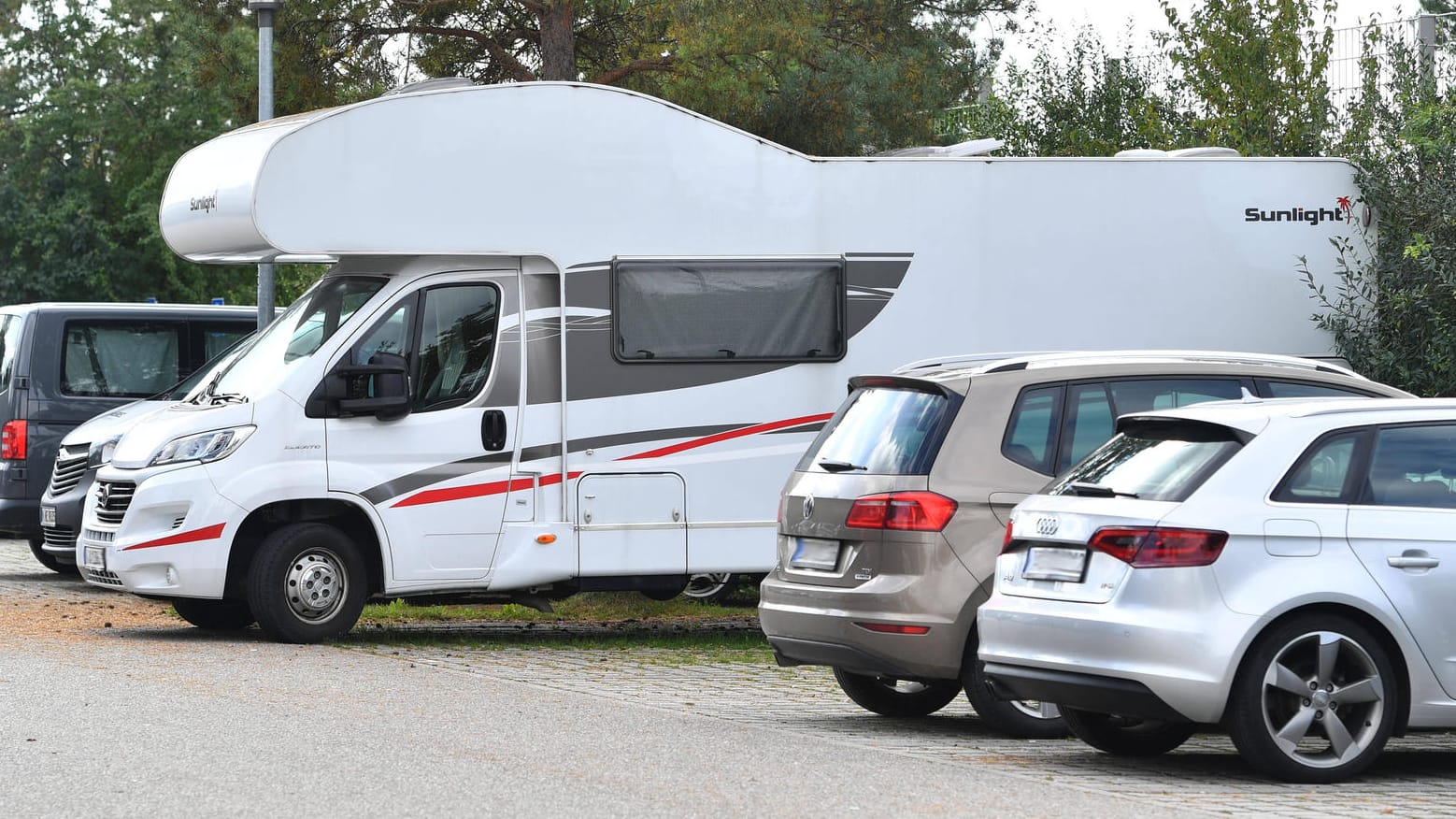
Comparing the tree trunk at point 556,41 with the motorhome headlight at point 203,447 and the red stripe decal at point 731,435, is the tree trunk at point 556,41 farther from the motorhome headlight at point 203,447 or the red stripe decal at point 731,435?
the motorhome headlight at point 203,447

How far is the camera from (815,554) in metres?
9.38

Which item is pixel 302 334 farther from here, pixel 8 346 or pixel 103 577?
pixel 8 346

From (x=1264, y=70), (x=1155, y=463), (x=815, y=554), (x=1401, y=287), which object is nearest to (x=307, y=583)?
(x=815, y=554)

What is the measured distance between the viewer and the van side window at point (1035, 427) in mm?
9219

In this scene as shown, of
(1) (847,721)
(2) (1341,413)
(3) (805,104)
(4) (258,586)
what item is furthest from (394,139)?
(3) (805,104)

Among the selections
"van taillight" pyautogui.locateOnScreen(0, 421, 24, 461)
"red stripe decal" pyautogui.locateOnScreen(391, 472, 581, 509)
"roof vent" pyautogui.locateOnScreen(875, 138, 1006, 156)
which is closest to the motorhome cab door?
"red stripe decal" pyautogui.locateOnScreen(391, 472, 581, 509)

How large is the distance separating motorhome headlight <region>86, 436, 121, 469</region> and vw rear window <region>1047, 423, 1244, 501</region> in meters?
8.98

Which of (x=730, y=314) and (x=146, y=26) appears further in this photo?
(x=146, y=26)

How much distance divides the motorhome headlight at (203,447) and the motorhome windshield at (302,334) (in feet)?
1.07

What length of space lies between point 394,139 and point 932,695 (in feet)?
16.3

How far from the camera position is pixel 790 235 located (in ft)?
43.2

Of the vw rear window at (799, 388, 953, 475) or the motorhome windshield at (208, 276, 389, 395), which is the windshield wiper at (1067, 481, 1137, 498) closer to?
the vw rear window at (799, 388, 953, 475)

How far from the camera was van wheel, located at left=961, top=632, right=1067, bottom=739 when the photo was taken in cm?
909

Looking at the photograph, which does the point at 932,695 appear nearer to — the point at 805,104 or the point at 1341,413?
the point at 1341,413
